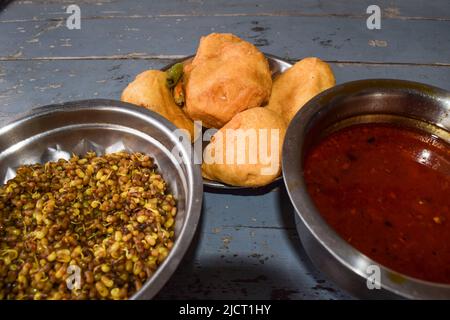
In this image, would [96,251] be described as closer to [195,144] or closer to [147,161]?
[147,161]

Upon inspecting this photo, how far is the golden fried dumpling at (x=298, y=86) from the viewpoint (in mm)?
2162

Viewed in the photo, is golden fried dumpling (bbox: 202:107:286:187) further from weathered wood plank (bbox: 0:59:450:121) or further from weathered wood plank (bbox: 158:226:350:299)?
weathered wood plank (bbox: 0:59:450:121)

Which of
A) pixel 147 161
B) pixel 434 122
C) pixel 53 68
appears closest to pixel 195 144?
pixel 147 161

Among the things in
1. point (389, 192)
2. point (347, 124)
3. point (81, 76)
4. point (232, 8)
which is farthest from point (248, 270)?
point (232, 8)

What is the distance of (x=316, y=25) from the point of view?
3.38 meters

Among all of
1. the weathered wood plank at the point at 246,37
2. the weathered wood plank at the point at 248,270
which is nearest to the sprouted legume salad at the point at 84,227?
the weathered wood plank at the point at 248,270

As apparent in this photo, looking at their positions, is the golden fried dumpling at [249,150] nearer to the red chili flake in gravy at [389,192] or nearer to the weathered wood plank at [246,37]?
the red chili flake in gravy at [389,192]

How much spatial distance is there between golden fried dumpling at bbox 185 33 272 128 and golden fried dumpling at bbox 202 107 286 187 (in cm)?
11

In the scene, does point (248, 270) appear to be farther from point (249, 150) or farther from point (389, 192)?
point (389, 192)

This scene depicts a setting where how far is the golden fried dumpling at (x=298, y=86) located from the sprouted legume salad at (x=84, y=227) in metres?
0.87

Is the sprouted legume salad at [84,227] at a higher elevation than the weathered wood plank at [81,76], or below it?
below

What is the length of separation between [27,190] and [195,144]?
94 centimetres

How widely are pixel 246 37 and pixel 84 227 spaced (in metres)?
2.26

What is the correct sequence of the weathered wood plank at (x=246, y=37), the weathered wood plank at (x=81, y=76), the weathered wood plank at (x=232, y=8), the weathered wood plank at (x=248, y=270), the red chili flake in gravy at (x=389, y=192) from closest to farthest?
1. the red chili flake in gravy at (x=389, y=192)
2. the weathered wood plank at (x=248, y=270)
3. the weathered wood plank at (x=81, y=76)
4. the weathered wood plank at (x=246, y=37)
5. the weathered wood plank at (x=232, y=8)
